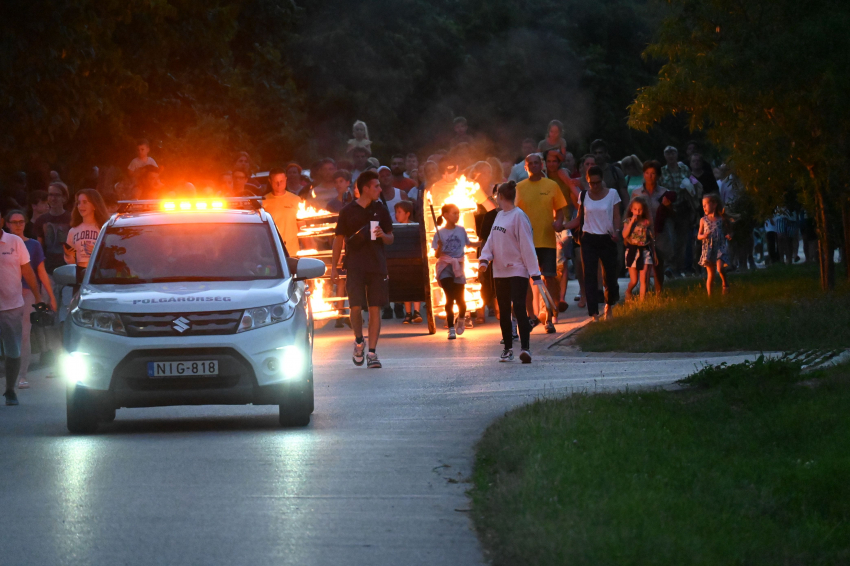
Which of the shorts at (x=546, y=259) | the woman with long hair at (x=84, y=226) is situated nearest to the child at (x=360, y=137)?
the shorts at (x=546, y=259)

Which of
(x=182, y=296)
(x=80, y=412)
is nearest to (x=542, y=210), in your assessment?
(x=182, y=296)

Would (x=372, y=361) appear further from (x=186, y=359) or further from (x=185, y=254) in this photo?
(x=186, y=359)

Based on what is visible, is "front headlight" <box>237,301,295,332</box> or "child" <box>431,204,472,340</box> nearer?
"front headlight" <box>237,301,295,332</box>

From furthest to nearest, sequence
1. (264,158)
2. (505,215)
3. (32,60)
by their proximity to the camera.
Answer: (264,158), (32,60), (505,215)

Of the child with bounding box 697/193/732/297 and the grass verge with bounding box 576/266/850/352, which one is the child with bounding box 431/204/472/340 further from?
the child with bounding box 697/193/732/297

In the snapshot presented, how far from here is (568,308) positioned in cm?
2331

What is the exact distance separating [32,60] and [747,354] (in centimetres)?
926

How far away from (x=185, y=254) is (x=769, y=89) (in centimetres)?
899

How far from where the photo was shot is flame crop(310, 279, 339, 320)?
20.3 metres

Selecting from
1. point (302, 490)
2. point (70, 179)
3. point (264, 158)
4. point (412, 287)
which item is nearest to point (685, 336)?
point (412, 287)

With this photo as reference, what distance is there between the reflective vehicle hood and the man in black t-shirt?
4048 mm

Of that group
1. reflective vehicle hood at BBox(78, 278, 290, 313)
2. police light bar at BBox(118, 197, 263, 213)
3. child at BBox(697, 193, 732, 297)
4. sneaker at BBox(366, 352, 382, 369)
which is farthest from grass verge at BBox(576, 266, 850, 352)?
reflective vehicle hood at BBox(78, 278, 290, 313)

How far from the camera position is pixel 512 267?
15750 millimetres

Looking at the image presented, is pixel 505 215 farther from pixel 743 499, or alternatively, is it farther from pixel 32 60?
pixel 743 499
